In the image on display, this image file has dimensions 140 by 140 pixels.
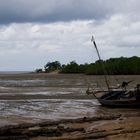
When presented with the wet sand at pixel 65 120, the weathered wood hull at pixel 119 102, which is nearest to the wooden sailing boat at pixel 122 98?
the weathered wood hull at pixel 119 102

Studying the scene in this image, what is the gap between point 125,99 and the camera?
32.4 metres

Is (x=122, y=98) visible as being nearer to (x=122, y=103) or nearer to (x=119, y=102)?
(x=119, y=102)

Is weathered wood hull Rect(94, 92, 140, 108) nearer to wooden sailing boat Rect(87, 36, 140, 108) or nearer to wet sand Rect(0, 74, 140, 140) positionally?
wooden sailing boat Rect(87, 36, 140, 108)

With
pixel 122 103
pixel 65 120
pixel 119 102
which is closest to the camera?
pixel 65 120

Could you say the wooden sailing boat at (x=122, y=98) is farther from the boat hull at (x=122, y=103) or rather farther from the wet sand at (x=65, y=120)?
the wet sand at (x=65, y=120)

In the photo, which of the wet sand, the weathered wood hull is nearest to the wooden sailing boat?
the weathered wood hull

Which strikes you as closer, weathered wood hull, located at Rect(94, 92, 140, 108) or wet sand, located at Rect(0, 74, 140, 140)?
wet sand, located at Rect(0, 74, 140, 140)

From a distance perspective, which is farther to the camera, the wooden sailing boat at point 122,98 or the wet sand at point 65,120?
the wooden sailing boat at point 122,98

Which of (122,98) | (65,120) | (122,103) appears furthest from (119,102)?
(65,120)

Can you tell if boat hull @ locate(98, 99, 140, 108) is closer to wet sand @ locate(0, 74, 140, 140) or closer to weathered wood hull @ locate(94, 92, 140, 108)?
weathered wood hull @ locate(94, 92, 140, 108)

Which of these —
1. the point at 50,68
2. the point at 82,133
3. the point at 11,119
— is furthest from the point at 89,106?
the point at 50,68

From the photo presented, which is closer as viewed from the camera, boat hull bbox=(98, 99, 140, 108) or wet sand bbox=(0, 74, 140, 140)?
wet sand bbox=(0, 74, 140, 140)

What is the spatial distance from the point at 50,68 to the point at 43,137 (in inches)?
4713

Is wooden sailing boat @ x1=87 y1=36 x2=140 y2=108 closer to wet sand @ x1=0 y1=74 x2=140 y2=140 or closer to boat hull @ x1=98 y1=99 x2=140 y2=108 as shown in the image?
boat hull @ x1=98 y1=99 x2=140 y2=108
